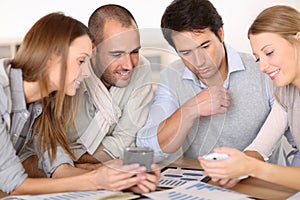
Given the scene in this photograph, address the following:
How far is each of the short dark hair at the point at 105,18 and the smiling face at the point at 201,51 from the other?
172 millimetres

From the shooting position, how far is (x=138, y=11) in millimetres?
3090

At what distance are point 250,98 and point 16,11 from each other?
208cm

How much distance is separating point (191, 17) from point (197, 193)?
64 cm

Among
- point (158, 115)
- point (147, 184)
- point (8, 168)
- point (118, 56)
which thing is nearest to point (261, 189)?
point (147, 184)

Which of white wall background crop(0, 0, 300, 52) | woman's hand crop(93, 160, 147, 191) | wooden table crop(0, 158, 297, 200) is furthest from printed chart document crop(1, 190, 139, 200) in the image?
white wall background crop(0, 0, 300, 52)

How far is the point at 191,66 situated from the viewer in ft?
4.89

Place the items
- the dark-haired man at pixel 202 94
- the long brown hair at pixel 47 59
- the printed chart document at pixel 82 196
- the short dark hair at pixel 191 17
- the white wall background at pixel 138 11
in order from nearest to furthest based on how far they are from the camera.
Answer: the printed chart document at pixel 82 196 < the long brown hair at pixel 47 59 < the dark-haired man at pixel 202 94 < the short dark hair at pixel 191 17 < the white wall background at pixel 138 11

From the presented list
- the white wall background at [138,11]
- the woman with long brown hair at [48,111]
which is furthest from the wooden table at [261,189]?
the white wall background at [138,11]

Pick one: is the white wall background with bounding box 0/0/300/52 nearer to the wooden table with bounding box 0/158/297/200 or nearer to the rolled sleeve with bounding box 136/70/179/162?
the rolled sleeve with bounding box 136/70/179/162

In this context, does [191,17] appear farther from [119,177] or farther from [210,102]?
[119,177]

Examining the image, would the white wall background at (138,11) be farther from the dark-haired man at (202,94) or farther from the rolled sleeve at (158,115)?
the rolled sleeve at (158,115)

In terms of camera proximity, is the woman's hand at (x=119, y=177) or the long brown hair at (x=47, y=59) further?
the long brown hair at (x=47, y=59)

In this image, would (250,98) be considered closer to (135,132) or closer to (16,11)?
(135,132)

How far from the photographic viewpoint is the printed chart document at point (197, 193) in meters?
1.17
